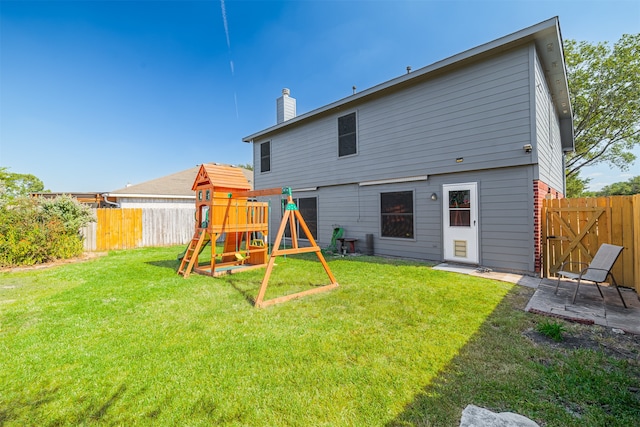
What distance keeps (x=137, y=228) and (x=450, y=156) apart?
41.9ft

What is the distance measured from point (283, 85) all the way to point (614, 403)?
43.6ft

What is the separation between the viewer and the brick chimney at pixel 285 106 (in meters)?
11.9

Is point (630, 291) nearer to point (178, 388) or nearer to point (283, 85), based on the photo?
point (178, 388)

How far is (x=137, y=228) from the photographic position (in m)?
11.9

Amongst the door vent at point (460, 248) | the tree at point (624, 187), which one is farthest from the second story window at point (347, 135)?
the tree at point (624, 187)

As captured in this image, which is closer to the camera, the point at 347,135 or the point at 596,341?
the point at 596,341

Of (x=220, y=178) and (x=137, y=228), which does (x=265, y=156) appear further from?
(x=137, y=228)

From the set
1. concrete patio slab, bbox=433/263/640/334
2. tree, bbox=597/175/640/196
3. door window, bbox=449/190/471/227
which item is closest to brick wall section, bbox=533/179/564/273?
concrete patio slab, bbox=433/263/640/334

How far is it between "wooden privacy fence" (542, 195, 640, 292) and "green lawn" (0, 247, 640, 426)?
2111 mm

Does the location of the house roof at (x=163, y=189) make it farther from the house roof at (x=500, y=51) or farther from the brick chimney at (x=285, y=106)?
the house roof at (x=500, y=51)

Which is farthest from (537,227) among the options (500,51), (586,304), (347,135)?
(347,135)

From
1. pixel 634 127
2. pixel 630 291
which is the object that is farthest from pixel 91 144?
pixel 634 127

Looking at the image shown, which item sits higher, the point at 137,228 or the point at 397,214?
the point at 397,214

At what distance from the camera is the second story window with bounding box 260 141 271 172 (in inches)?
483
